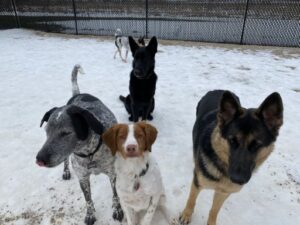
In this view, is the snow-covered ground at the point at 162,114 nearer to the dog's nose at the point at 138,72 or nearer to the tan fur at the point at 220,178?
the tan fur at the point at 220,178

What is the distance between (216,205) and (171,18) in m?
12.4

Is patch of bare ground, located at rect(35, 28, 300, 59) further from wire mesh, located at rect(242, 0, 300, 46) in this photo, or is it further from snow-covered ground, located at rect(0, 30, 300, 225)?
wire mesh, located at rect(242, 0, 300, 46)

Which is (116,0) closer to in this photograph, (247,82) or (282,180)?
(247,82)

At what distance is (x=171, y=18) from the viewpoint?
44.2 feet

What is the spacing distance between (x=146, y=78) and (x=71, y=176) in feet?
7.10

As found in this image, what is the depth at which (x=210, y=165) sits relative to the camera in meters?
2.50

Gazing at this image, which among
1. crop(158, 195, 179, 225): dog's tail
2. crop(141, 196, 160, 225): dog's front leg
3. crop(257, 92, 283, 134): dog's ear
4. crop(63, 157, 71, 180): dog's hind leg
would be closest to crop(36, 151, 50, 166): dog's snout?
crop(141, 196, 160, 225): dog's front leg

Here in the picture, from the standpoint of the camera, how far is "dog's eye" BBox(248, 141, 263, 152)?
2.08m

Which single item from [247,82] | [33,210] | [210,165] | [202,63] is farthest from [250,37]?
[33,210]

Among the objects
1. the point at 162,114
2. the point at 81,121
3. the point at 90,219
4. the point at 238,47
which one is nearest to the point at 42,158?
the point at 81,121

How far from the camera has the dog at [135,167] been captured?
7.48ft

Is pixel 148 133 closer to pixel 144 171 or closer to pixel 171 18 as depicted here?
pixel 144 171

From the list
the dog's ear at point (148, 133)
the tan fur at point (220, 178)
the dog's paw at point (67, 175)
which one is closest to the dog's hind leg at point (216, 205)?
the tan fur at point (220, 178)

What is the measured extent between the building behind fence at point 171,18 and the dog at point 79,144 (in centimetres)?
1043
